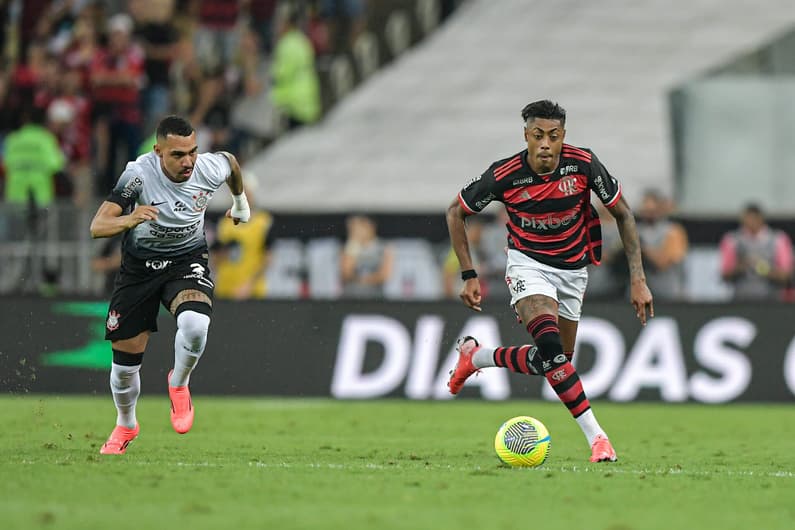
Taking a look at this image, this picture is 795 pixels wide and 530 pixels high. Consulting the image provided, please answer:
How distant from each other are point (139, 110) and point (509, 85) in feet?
27.6

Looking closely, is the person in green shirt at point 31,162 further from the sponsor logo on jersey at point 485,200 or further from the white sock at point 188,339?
the sponsor logo on jersey at point 485,200

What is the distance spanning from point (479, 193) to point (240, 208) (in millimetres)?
1767

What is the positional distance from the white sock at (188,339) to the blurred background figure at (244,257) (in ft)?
22.8

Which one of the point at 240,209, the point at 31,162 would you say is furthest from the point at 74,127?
the point at 240,209

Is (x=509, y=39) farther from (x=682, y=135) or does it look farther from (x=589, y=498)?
(x=589, y=498)

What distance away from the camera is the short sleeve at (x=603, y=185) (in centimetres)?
1046

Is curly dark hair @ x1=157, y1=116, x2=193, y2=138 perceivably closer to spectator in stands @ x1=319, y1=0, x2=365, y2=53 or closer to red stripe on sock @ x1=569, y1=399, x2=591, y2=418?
red stripe on sock @ x1=569, y1=399, x2=591, y2=418

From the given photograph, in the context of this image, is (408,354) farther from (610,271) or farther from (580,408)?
(580,408)

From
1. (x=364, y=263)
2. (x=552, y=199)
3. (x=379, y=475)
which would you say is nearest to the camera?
(x=379, y=475)

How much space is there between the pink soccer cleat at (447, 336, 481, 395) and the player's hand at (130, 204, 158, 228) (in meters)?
2.67

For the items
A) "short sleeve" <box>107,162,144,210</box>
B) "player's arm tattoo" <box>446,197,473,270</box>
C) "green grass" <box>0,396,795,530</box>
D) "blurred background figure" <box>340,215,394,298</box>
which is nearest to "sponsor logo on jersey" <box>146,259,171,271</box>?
"short sleeve" <box>107,162,144,210</box>

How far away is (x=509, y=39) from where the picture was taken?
97.5ft

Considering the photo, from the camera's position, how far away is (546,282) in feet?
34.8

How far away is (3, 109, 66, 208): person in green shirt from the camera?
19.9 m
